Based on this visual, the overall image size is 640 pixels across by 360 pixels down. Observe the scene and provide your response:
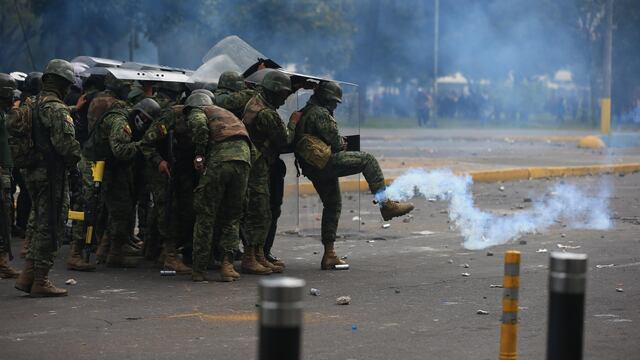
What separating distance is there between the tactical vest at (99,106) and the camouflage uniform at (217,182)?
1.07m

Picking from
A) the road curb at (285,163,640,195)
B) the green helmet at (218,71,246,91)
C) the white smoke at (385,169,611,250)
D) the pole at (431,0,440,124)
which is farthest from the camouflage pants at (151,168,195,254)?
the pole at (431,0,440,124)

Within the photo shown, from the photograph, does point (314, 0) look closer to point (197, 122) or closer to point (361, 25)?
point (361, 25)

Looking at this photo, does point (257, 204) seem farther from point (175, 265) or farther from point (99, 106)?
point (99, 106)

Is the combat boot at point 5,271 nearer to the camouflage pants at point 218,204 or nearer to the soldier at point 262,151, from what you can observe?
the camouflage pants at point 218,204

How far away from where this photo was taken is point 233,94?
10008 millimetres

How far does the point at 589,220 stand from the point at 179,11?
47.1 ft

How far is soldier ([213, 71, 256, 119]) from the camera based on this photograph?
9.96 m

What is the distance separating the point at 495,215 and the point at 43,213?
708cm

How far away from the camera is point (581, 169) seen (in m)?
20.6

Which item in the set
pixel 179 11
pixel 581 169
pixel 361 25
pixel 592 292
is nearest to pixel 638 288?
pixel 592 292

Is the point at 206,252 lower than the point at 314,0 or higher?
lower

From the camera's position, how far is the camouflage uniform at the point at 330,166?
392 inches

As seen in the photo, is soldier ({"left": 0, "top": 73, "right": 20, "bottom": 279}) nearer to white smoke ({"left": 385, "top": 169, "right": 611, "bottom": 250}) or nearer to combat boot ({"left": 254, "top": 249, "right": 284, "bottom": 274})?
combat boot ({"left": 254, "top": 249, "right": 284, "bottom": 274})

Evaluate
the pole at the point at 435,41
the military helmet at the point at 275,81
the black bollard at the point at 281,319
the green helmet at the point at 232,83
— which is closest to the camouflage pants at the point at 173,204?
the green helmet at the point at 232,83
